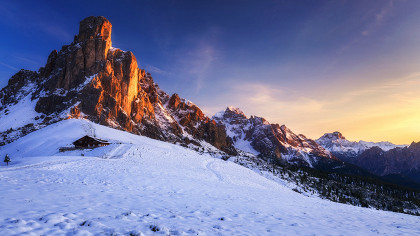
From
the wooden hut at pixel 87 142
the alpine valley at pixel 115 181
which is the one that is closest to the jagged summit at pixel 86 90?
the alpine valley at pixel 115 181

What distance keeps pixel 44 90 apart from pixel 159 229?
542ft

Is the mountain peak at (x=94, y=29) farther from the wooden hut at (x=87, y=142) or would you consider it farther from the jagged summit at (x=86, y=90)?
the wooden hut at (x=87, y=142)

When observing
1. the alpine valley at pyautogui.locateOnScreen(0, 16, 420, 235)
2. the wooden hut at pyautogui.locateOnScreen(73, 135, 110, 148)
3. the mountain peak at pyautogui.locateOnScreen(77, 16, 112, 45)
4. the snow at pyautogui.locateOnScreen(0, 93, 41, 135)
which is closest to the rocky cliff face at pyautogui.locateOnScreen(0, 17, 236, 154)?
the mountain peak at pyautogui.locateOnScreen(77, 16, 112, 45)

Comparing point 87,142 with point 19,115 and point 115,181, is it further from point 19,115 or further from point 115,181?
point 19,115

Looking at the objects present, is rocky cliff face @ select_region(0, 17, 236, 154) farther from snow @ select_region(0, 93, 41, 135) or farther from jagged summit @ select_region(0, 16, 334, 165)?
snow @ select_region(0, 93, 41, 135)

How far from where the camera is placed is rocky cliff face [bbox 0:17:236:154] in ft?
385

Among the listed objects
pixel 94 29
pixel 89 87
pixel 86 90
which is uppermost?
pixel 94 29

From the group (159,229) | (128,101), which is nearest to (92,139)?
(159,229)

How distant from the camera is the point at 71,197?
1219cm

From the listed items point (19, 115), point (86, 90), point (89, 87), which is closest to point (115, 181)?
point (86, 90)

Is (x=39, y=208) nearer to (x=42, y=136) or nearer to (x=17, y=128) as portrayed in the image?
(x=42, y=136)

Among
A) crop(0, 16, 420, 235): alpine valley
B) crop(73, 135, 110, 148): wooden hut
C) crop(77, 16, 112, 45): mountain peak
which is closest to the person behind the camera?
crop(0, 16, 420, 235): alpine valley

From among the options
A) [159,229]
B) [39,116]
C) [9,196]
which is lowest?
[9,196]

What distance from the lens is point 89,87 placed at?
124 meters
